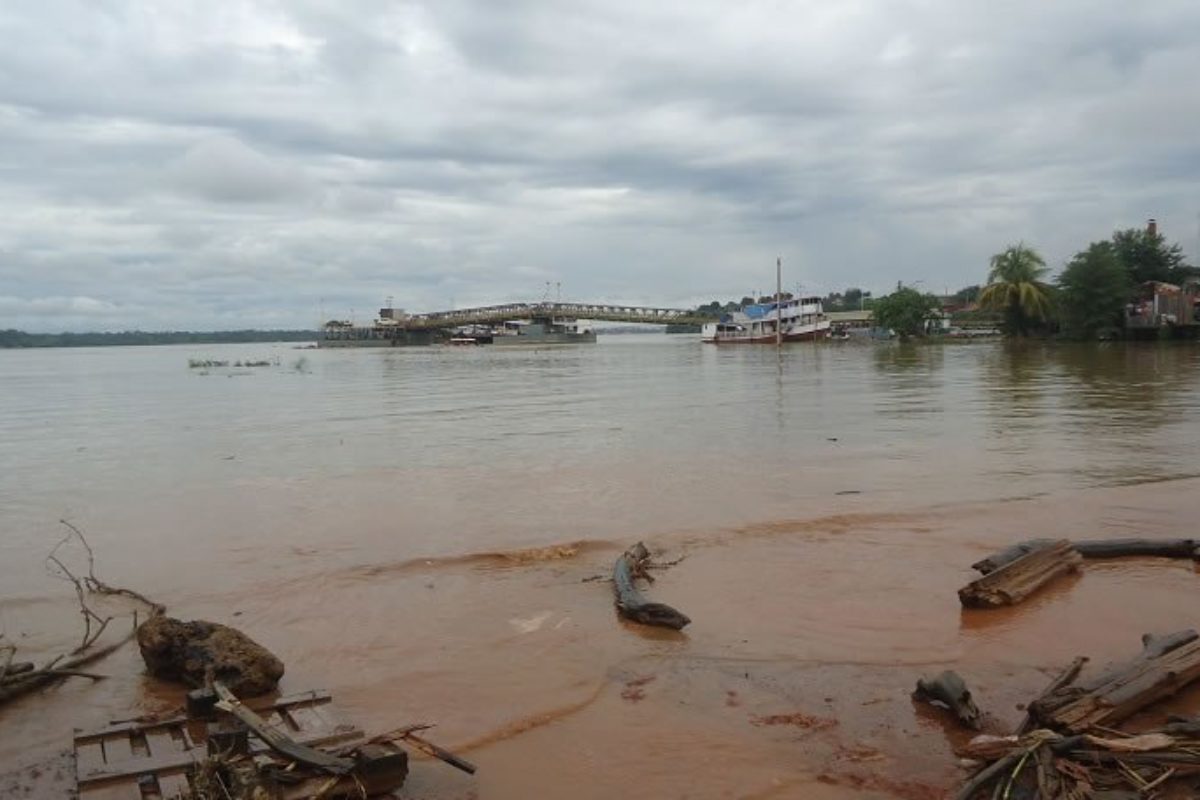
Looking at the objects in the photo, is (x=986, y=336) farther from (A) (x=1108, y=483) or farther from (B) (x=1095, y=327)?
(A) (x=1108, y=483)

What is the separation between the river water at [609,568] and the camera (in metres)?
6.15

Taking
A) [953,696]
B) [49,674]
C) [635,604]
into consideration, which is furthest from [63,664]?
[953,696]

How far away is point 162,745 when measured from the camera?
5531 millimetres

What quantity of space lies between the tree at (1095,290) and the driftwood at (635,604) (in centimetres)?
7002

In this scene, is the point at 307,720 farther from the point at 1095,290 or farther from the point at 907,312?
the point at 907,312

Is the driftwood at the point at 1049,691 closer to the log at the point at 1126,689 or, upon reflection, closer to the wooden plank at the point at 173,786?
the log at the point at 1126,689

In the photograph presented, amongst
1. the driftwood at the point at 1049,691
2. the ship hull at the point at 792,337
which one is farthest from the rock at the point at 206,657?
the ship hull at the point at 792,337

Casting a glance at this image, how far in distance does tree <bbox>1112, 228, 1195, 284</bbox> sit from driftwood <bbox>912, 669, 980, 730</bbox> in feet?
262

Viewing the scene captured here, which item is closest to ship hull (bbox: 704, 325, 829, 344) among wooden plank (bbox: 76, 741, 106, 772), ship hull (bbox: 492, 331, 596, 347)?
ship hull (bbox: 492, 331, 596, 347)

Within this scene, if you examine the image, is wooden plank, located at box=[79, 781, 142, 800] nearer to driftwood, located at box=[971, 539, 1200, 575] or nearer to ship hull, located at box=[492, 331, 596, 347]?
driftwood, located at box=[971, 539, 1200, 575]

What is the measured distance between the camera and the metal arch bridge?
14112 cm

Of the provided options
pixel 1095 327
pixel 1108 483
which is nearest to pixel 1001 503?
pixel 1108 483

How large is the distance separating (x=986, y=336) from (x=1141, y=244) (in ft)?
84.1

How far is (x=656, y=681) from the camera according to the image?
7023 mm
